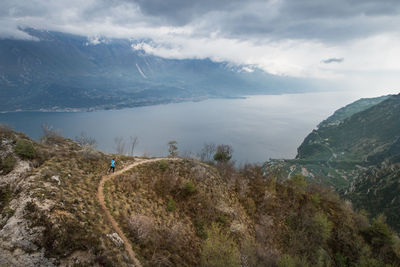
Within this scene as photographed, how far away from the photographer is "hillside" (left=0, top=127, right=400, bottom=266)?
1600 centimetres

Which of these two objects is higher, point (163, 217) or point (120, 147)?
point (163, 217)

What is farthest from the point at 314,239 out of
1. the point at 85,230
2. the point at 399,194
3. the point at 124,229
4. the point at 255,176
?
the point at 399,194

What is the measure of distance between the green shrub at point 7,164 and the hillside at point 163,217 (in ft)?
0.40

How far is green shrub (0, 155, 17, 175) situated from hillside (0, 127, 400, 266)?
0.12m

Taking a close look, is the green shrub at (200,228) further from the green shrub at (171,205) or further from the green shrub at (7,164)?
the green shrub at (7,164)

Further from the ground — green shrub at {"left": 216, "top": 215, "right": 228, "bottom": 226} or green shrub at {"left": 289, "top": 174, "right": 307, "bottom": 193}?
green shrub at {"left": 289, "top": 174, "right": 307, "bottom": 193}

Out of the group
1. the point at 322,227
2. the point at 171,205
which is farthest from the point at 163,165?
the point at 322,227

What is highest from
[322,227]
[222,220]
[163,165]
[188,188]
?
[163,165]

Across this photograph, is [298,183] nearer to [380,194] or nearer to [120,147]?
[380,194]

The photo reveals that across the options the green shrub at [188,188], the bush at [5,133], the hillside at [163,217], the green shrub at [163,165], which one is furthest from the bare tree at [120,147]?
the green shrub at [188,188]

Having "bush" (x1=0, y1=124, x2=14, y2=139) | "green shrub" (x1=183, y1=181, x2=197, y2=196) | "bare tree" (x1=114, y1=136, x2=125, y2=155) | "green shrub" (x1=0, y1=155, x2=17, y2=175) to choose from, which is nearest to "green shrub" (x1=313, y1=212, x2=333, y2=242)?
"green shrub" (x1=183, y1=181, x2=197, y2=196)

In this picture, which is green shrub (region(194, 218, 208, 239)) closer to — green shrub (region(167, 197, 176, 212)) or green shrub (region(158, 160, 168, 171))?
green shrub (region(167, 197, 176, 212))

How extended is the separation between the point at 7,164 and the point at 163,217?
21113 mm

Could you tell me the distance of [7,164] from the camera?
2356 cm
